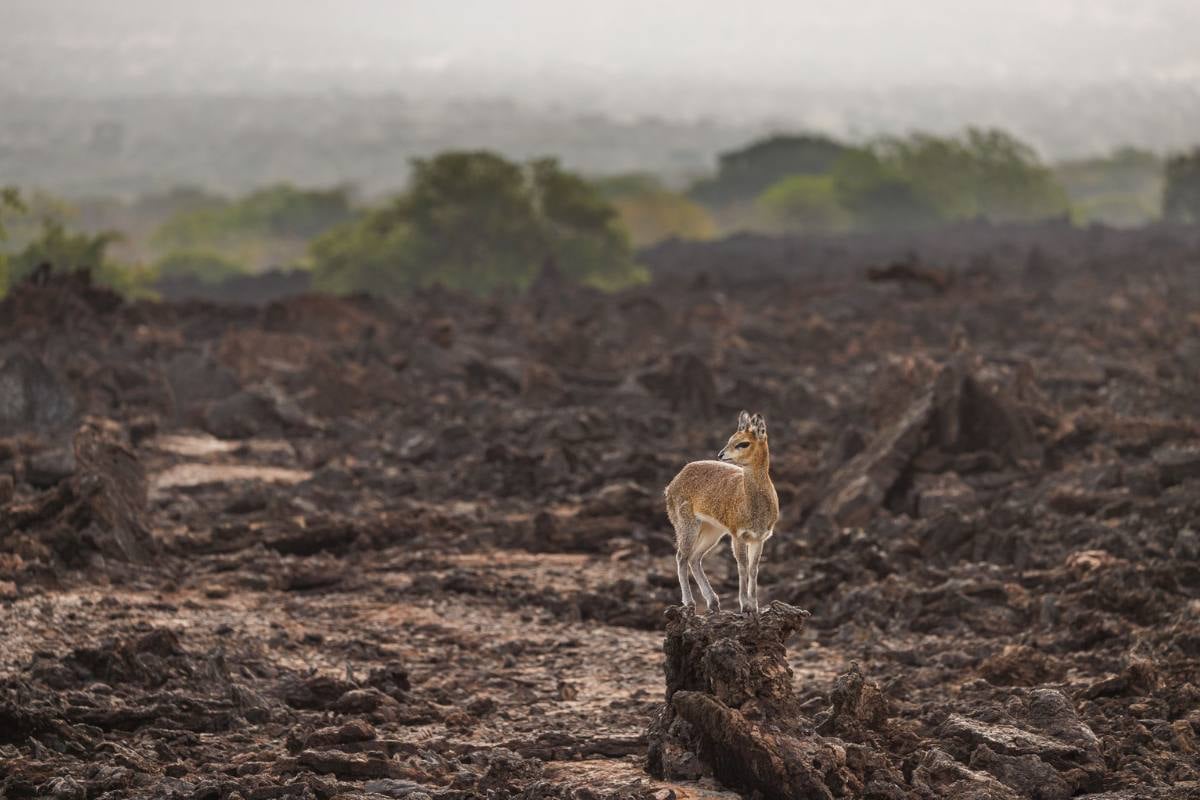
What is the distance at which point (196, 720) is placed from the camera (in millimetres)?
12266

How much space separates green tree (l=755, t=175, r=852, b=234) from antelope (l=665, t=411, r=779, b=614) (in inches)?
3831

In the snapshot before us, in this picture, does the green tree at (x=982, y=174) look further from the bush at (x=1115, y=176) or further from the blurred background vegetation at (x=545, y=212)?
the bush at (x=1115, y=176)

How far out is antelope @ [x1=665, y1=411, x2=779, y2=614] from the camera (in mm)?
10047

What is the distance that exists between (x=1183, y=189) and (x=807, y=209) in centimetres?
2367

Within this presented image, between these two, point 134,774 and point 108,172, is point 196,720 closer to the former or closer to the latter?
point 134,774

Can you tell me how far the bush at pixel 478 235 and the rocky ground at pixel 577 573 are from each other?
30.0 m

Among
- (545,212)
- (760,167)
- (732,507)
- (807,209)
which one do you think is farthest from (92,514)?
(760,167)

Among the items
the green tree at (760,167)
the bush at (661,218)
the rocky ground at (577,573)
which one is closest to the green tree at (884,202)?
the bush at (661,218)

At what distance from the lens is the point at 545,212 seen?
71.1 m

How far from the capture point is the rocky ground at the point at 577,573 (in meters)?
10.8

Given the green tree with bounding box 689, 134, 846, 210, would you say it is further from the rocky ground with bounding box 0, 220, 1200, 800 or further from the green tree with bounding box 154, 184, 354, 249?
the rocky ground with bounding box 0, 220, 1200, 800

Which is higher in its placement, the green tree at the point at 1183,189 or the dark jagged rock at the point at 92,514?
the green tree at the point at 1183,189

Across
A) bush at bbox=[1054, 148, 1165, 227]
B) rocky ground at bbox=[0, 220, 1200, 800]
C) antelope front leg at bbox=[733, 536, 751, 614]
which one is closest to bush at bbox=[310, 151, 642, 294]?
rocky ground at bbox=[0, 220, 1200, 800]

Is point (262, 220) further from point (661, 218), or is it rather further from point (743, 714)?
point (743, 714)
